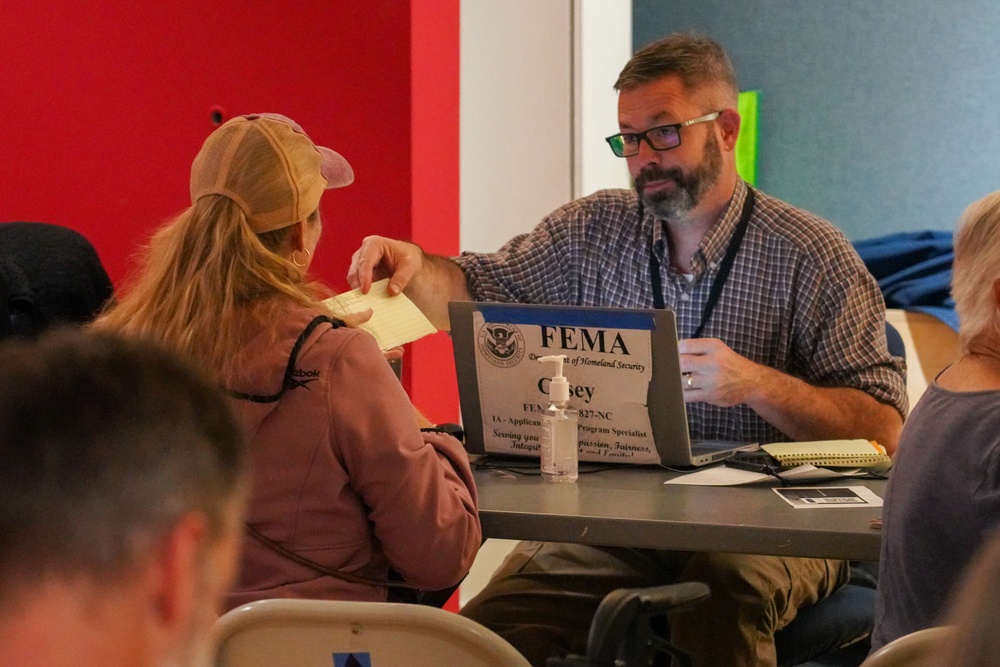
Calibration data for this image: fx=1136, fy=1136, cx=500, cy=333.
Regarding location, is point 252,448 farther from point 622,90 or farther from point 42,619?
point 622,90

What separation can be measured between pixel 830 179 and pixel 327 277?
2.67 m

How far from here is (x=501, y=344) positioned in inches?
75.8

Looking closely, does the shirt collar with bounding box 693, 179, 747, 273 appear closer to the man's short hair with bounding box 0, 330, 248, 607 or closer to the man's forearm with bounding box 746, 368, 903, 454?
the man's forearm with bounding box 746, 368, 903, 454

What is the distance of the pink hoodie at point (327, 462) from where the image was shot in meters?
1.48

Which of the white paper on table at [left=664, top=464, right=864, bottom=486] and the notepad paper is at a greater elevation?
the notepad paper

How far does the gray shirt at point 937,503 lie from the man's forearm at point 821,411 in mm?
642

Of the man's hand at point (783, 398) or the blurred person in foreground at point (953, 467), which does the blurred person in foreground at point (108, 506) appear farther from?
the man's hand at point (783, 398)

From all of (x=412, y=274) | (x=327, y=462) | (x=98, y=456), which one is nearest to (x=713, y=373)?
(x=412, y=274)

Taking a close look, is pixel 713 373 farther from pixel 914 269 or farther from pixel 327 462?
pixel 914 269

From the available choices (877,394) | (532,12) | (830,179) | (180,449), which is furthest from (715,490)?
(830,179)

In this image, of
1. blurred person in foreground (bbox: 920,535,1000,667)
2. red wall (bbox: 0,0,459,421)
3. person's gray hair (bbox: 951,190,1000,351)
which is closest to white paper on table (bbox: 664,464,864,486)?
person's gray hair (bbox: 951,190,1000,351)

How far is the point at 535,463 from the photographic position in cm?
201

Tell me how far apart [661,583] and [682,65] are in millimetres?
1089

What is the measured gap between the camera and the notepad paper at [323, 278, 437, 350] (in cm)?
191
